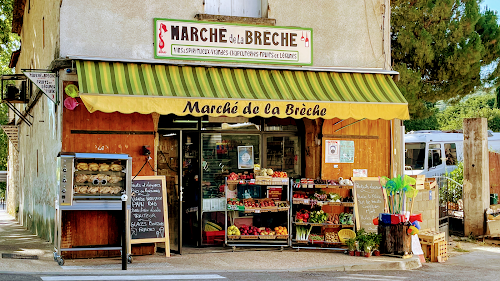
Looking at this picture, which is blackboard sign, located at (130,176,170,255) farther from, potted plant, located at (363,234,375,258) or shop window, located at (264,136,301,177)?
potted plant, located at (363,234,375,258)

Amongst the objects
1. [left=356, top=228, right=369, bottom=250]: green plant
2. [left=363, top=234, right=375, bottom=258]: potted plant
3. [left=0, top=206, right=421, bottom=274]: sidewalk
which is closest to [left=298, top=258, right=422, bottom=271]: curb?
[left=0, top=206, right=421, bottom=274]: sidewalk

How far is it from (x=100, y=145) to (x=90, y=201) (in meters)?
1.20

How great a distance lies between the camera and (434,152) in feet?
87.9

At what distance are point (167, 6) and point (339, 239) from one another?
5.87 metres

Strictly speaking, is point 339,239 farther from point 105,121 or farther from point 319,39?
point 105,121

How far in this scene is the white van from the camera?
87.6 feet

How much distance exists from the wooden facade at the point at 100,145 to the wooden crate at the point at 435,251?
5.62m

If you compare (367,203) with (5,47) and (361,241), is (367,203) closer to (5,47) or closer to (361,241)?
(361,241)

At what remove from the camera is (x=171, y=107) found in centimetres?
1006

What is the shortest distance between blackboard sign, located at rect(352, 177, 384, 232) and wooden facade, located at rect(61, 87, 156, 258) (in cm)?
433

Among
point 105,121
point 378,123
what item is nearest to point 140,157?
point 105,121

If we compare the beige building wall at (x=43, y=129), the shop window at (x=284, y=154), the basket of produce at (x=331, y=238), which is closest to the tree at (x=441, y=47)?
the shop window at (x=284, y=154)

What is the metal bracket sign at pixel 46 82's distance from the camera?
10.4m

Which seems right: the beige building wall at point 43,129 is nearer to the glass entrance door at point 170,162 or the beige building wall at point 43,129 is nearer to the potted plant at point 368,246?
the glass entrance door at point 170,162
